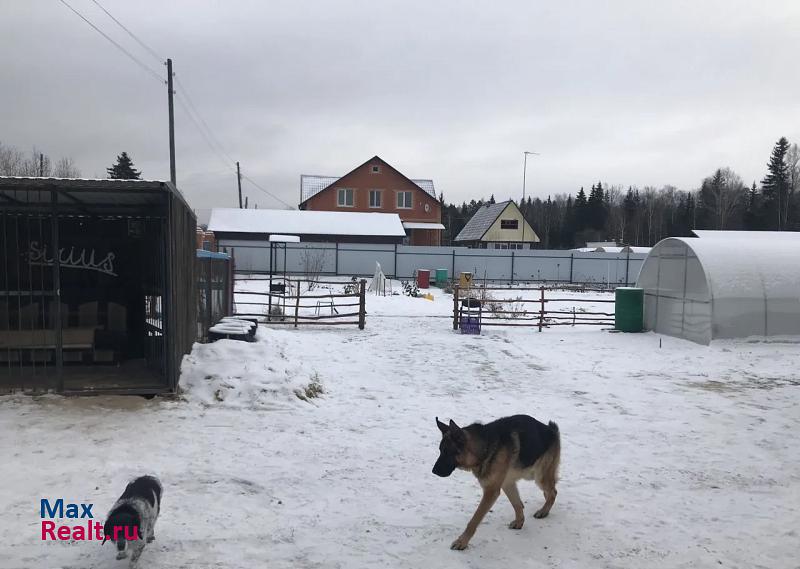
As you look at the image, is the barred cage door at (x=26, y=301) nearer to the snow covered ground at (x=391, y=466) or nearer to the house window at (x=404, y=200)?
the snow covered ground at (x=391, y=466)

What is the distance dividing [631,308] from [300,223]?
1151 inches

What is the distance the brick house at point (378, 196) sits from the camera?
50.5m

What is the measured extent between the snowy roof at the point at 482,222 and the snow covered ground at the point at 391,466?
4878 cm

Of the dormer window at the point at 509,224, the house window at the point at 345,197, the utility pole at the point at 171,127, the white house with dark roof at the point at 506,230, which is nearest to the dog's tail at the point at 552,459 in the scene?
the utility pole at the point at 171,127

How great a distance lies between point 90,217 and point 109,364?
7.55 feet

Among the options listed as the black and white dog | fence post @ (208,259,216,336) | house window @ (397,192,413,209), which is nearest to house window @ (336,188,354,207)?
house window @ (397,192,413,209)

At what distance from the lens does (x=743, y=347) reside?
499 inches

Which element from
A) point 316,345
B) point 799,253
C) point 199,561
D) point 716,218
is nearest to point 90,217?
point 316,345

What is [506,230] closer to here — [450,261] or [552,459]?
[450,261]

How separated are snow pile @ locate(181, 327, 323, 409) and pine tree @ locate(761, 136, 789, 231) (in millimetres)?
64351

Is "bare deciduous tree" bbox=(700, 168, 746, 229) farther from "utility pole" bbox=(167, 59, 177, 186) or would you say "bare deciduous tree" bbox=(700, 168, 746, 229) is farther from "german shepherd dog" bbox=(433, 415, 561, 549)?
"german shepherd dog" bbox=(433, 415, 561, 549)

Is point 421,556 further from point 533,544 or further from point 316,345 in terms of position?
point 316,345

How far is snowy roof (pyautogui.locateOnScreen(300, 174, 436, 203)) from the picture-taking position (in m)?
52.3

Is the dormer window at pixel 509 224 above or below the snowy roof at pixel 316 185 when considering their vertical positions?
below
